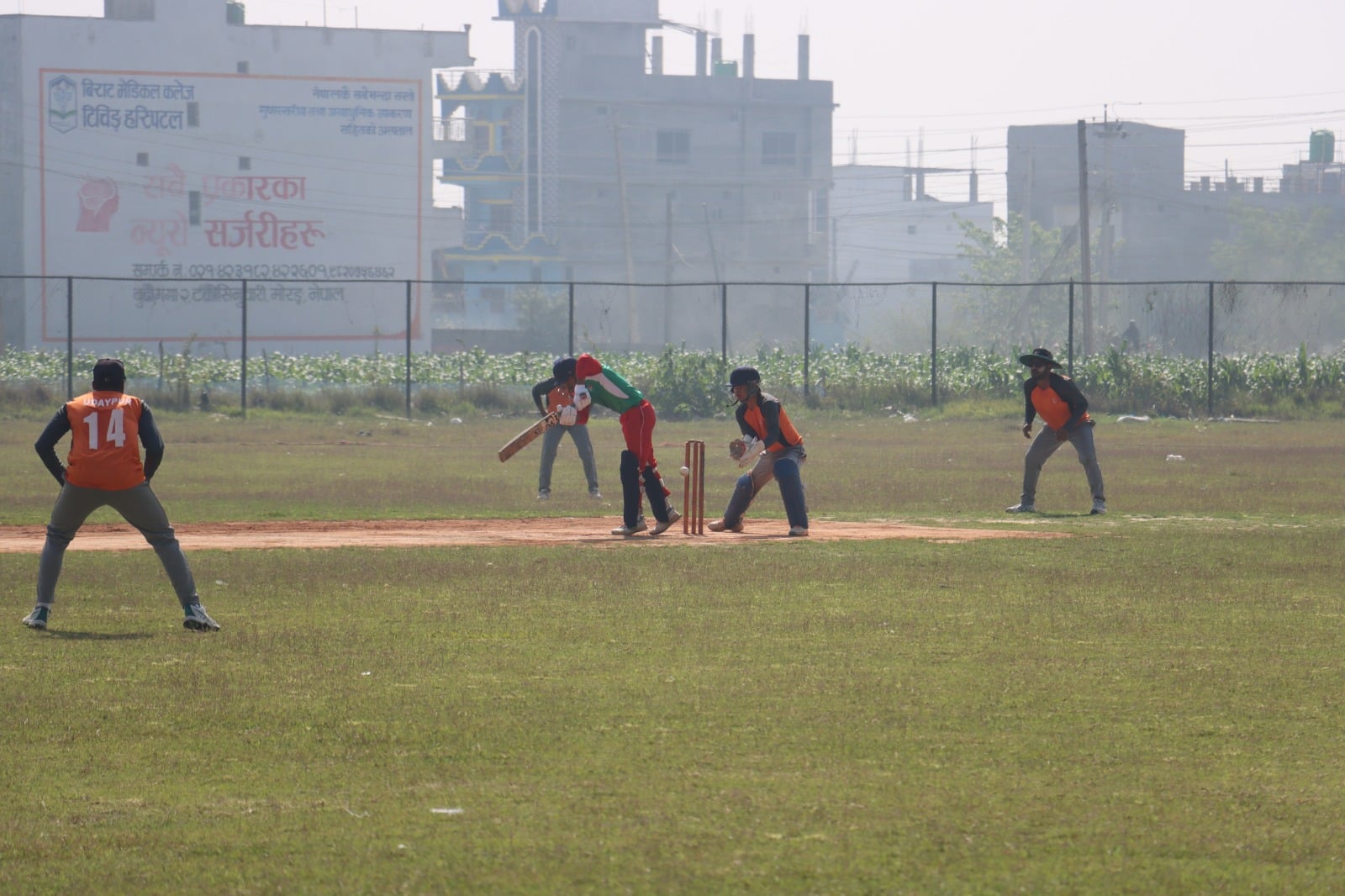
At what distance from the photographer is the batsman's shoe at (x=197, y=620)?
34.7 ft

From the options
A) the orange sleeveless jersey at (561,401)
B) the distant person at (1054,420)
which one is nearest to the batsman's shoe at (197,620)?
the orange sleeveless jersey at (561,401)

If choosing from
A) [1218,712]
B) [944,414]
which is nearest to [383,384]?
[944,414]

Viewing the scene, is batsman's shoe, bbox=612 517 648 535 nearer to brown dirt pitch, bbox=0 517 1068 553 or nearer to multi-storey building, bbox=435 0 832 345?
brown dirt pitch, bbox=0 517 1068 553

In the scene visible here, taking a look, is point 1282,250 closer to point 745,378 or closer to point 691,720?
point 745,378

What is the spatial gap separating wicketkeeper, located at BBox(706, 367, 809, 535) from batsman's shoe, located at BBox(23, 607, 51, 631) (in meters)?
7.01

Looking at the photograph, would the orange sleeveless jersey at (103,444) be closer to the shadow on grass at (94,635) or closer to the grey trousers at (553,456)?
the shadow on grass at (94,635)

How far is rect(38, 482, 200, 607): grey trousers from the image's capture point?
34.4 feet

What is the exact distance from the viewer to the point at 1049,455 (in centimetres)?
1881

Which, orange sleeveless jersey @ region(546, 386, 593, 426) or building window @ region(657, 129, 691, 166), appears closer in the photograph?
orange sleeveless jersey @ region(546, 386, 593, 426)

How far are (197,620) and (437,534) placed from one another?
621 centimetres

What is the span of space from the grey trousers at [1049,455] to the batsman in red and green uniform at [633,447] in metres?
4.28

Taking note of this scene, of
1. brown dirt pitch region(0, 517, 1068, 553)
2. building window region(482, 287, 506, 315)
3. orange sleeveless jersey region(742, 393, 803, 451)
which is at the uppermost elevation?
building window region(482, 287, 506, 315)

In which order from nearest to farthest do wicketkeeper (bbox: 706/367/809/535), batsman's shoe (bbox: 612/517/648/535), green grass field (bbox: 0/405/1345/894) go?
green grass field (bbox: 0/405/1345/894)
wicketkeeper (bbox: 706/367/809/535)
batsman's shoe (bbox: 612/517/648/535)

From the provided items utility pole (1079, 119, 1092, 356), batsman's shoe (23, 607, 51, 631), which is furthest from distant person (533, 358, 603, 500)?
utility pole (1079, 119, 1092, 356)
